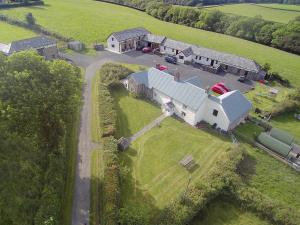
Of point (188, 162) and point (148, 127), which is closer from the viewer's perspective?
point (188, 162)

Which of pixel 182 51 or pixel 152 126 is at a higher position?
pixel 182 51

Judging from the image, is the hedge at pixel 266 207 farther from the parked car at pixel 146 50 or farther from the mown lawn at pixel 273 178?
the parked car at pixel 146 50

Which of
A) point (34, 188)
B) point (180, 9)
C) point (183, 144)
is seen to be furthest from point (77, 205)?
point (180, 9)

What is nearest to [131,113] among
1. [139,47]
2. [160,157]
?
[160,157]

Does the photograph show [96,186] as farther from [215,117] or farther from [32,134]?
[215,117]

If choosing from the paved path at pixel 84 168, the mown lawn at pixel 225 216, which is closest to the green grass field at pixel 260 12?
the paved path at pixel 84 168

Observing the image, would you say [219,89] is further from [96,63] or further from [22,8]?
[22,8]

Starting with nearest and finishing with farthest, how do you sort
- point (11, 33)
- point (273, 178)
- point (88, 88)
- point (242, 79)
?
point (273, 178), point (88, 88), point (242, 79), point (11, 33)
